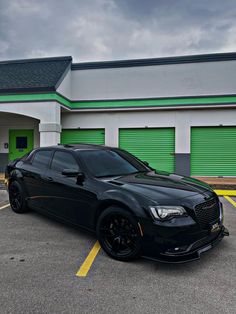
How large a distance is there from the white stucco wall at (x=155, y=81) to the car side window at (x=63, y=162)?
7.39 meters

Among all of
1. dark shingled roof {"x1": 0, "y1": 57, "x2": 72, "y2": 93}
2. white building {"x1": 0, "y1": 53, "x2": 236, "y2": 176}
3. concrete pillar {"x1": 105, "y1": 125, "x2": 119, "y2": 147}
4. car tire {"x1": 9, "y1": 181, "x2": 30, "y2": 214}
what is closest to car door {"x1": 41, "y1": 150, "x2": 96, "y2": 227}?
car tire {"x1": 9, "y1": 181, "x2": 30, "y2": 214}

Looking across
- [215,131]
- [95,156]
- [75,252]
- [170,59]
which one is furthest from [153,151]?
[75,252]

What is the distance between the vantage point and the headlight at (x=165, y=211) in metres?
3.09

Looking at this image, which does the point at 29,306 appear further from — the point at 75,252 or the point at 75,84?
the point at 75,84

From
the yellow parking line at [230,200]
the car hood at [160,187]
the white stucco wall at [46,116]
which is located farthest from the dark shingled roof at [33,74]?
the yellow parking line at [230,200]

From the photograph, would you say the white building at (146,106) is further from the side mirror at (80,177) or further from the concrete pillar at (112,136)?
the side mirror at (80,177)

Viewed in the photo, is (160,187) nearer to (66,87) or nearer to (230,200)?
(230,200)

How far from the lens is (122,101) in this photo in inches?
448

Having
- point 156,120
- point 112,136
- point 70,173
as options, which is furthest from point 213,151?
point 70,173

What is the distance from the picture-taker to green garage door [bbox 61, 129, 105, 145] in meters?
11.8

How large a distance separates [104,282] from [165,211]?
1.12 meters

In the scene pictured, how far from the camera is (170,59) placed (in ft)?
36.7

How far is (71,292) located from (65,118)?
1009 cm

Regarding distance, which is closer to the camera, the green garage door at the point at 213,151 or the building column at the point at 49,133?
the building column at the point at 49,133
